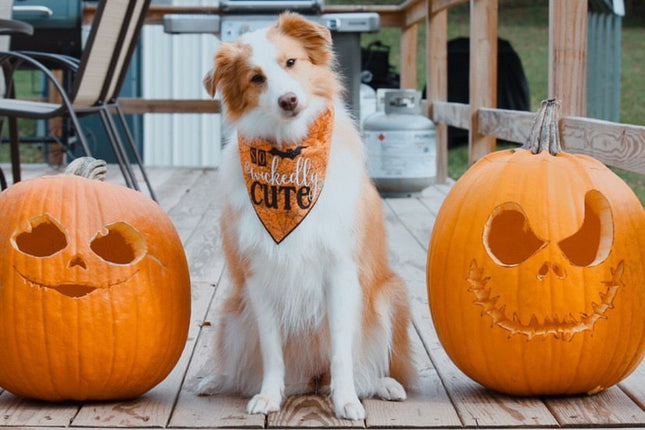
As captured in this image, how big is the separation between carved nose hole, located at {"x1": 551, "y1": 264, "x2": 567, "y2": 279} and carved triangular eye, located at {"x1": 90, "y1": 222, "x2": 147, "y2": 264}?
97 centimetres

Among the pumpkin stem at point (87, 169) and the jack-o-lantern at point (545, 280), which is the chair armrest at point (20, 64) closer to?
the pumpkin stem at point (87, 169)

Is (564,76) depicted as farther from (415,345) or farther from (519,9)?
(519,9)

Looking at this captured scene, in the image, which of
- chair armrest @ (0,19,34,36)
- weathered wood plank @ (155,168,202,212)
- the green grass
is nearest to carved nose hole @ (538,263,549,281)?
chair armrest @ (0,19,34,36)

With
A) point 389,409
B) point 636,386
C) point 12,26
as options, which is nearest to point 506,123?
point 12,26

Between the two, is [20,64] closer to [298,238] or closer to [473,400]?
[298,238]

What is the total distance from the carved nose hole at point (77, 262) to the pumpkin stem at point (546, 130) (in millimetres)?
1121

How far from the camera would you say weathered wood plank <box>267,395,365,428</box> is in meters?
2.16

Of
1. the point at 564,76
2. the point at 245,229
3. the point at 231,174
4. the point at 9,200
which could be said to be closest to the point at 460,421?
the point at 245,229

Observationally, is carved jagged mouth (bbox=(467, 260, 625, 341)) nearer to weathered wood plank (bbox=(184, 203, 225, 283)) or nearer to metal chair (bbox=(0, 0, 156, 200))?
weathered wood plank (bbox=(184, 203, 225, 283))

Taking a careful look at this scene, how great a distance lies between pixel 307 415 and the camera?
7.36ft

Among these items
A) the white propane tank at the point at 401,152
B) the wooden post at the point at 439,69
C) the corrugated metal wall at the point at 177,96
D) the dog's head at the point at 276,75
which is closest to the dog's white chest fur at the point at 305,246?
the dog's head at the point at 276,75

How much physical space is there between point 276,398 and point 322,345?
0.22m

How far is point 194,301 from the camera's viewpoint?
3.37m

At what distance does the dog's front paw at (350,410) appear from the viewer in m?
2.21
